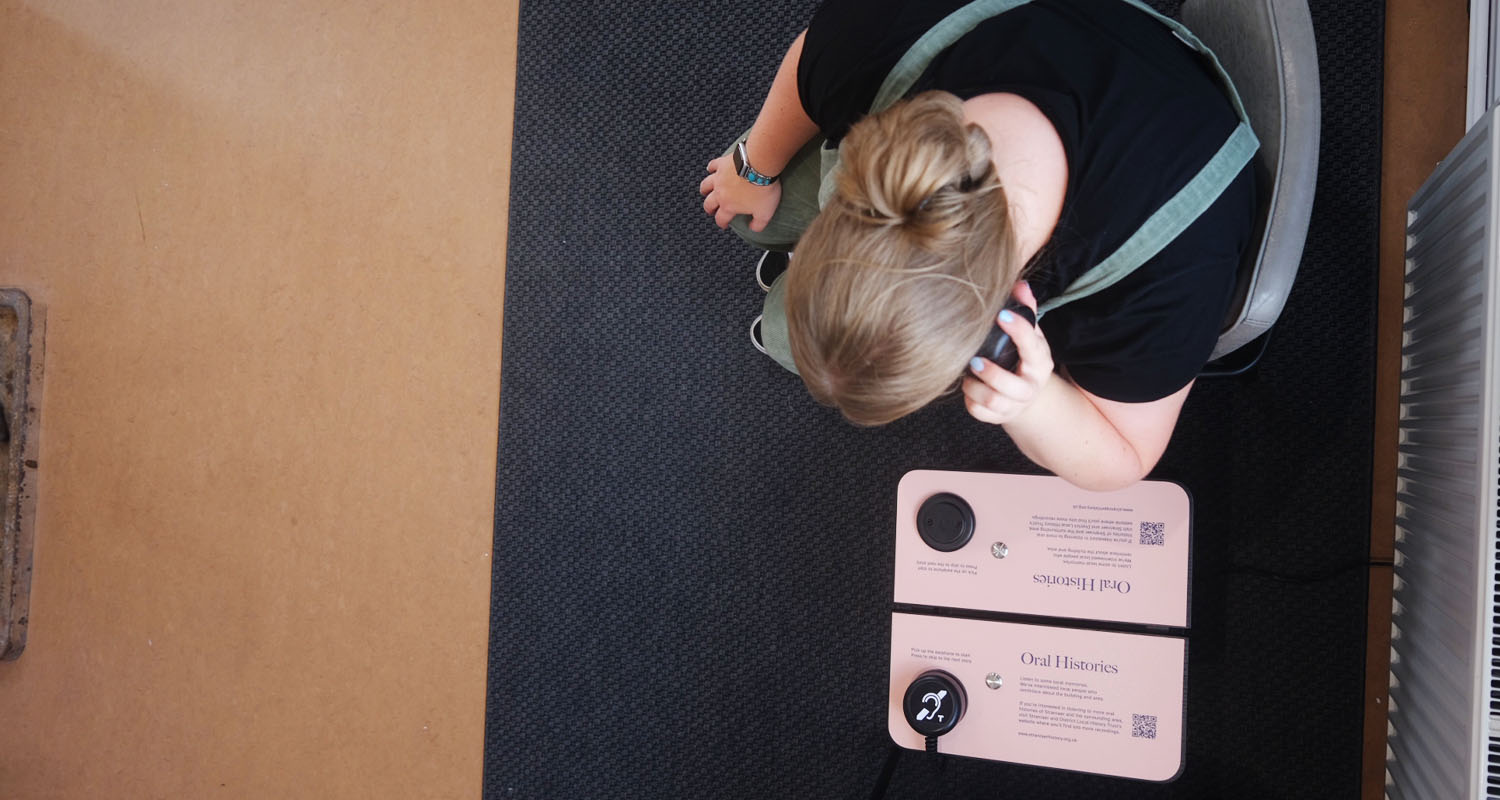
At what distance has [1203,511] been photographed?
57.1 inches

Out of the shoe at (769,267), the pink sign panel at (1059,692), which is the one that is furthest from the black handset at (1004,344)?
the shoe at (769,267)

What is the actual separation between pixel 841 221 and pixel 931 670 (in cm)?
76

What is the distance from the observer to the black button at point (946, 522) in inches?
48.0

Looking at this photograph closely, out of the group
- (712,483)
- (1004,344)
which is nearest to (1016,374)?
(1004,344)

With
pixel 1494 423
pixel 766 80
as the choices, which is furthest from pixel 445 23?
pixel 1494 423

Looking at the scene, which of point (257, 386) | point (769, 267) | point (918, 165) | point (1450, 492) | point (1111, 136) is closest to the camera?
point (918, 165)

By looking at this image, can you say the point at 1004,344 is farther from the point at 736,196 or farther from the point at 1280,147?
the point at 736,196

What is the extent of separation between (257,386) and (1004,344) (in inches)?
64.5

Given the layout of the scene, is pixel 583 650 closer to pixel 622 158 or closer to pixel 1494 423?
pixel 622 158

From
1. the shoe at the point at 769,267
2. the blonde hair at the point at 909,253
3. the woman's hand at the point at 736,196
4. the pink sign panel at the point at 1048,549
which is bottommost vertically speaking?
the pink sign panel at the point at 1048,549

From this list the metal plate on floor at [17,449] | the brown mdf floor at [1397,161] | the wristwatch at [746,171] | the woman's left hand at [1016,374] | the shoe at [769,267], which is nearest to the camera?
the woman's left hand at [1016,374]

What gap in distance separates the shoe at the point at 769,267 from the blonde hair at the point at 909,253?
0.79 meters

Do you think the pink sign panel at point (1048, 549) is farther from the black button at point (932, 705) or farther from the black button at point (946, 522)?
the black button at point (932, 705)

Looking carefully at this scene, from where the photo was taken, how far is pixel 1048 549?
1.21 m
